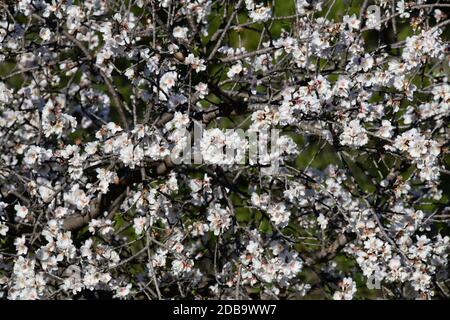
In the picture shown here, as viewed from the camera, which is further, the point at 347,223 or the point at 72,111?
the point at 72,111

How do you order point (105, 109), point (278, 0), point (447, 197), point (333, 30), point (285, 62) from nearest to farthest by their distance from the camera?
point (333, 30), point (285, 62), point (105, 109), point (447, 197), point (278, 0)

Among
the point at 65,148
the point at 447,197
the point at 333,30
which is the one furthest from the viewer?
the point at 447,197

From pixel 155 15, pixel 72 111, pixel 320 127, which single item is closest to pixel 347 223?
pixel 320 127

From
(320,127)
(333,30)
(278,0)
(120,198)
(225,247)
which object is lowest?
(225,247)

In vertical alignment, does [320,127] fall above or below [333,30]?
below

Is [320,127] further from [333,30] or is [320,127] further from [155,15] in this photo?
[155,15]

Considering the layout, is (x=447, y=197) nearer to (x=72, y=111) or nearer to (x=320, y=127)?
(x=320, y=127)
